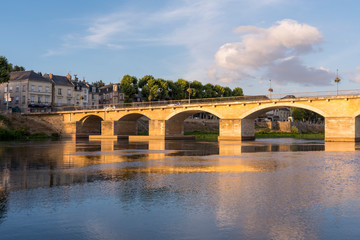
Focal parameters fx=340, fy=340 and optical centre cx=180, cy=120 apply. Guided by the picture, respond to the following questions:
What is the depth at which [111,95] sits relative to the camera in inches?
4562

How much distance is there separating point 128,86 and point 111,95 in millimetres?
29932

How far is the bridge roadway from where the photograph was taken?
4519cm

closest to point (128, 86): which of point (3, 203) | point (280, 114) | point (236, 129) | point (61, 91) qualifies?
point (61, 91)

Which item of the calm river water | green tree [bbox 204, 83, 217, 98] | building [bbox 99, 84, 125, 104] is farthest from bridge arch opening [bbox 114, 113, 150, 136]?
the calm river water

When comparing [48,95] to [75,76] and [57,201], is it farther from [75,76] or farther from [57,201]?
[57,201]

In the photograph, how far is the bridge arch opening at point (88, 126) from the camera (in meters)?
79.7

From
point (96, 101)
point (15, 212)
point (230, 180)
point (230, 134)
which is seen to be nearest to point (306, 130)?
point (230, 134)

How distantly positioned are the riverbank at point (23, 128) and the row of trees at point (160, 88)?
22.1 metres

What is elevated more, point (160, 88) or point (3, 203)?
point (160, 88)

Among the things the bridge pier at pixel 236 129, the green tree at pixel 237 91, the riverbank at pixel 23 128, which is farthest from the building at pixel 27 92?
the green tree at pixel 237 91

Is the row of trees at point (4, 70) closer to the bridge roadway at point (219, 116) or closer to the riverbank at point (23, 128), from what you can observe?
the riverbank at point (23, 128)

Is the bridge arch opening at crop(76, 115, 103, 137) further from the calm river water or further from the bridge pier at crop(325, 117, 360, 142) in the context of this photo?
the calm river water

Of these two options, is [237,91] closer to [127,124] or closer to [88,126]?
[127,124]

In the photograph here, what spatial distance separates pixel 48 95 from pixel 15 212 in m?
91.4
